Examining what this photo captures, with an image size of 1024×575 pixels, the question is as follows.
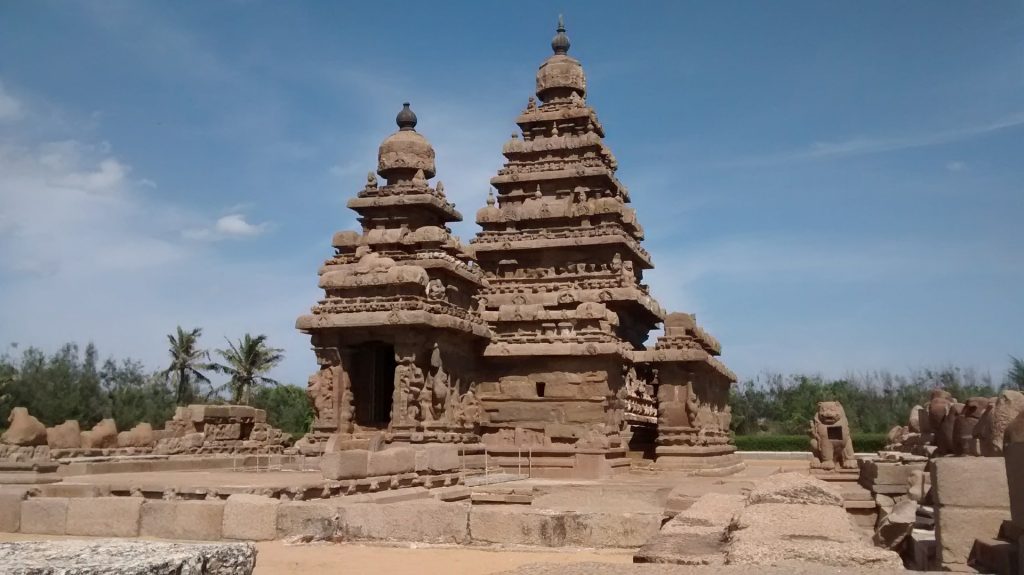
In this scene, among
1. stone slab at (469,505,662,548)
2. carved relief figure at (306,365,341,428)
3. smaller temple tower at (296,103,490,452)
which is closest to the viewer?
stone slab at (469,505,662,548)

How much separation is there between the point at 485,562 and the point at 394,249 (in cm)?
1653

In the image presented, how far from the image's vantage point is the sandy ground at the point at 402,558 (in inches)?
288

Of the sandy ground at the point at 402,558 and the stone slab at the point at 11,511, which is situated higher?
the stone slab at the point at 11,511

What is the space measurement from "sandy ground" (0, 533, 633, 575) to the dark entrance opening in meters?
11.8

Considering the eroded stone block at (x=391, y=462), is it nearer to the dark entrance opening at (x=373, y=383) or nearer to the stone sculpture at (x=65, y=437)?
the dark entrance opening at (x=373, y=383)

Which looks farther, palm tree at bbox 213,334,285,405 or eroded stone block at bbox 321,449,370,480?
palm tree at bbox 213,334,285,405

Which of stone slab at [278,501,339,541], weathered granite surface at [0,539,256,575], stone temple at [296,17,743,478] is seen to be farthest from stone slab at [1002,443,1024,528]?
stone temple at [296,17,743,478]

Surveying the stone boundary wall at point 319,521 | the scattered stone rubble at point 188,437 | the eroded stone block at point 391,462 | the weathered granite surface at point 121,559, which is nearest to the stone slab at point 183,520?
the stone boundary wall at point 319,521

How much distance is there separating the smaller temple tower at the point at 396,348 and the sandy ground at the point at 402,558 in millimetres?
9681

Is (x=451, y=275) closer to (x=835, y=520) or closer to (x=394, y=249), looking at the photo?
(x=394, y=249)

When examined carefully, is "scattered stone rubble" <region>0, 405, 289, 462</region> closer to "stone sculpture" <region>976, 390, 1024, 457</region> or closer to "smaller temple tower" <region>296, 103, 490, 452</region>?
"smaller temple tower" <region>296, 103, 490, 452</region>

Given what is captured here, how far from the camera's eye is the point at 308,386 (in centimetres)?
1948

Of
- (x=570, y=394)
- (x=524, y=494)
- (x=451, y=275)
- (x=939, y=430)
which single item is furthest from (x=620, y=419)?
(x=524, y=494)

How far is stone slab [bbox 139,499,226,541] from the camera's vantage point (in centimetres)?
896
